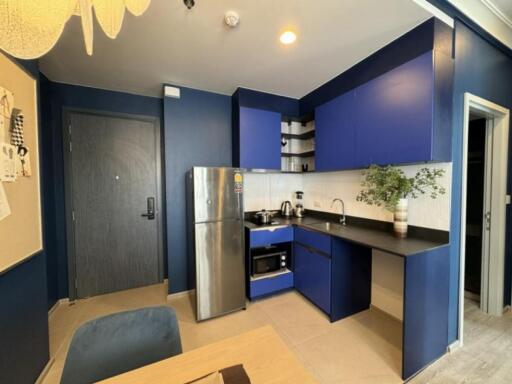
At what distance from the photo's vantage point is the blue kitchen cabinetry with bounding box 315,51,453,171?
61.2 inches

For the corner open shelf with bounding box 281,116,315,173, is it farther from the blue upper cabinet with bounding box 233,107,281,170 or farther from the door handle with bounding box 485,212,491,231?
the door handle with bounding box 485,212,491,231

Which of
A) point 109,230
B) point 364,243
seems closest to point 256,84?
point 364,243

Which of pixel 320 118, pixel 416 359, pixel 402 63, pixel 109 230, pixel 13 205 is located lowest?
pixel 416 359

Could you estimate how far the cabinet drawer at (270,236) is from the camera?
2430 millimetres

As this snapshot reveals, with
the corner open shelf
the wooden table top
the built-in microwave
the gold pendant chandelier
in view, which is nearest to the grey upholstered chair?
the wooden table top

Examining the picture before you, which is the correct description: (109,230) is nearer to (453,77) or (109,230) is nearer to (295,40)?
(295,40)

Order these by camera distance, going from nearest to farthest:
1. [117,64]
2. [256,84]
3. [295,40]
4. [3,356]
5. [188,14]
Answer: [3,356]
[188,14]
[295,40]
[117,64]
[256,84]

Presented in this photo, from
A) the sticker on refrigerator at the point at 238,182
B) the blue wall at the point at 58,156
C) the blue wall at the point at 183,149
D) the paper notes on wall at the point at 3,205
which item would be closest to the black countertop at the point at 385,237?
the sticker on refrigerator at the point at 238,182

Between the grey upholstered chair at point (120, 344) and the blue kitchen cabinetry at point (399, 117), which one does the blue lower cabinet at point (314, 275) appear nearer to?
the blue kitchen cabinetry at point (399, 117)

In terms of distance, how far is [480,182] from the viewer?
232 cm

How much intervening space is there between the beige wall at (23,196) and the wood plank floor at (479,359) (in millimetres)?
2710

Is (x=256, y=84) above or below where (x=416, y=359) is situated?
above

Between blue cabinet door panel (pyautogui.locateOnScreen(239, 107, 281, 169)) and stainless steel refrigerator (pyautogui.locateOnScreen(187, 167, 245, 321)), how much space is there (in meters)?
0.48

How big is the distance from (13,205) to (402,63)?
115 inches
